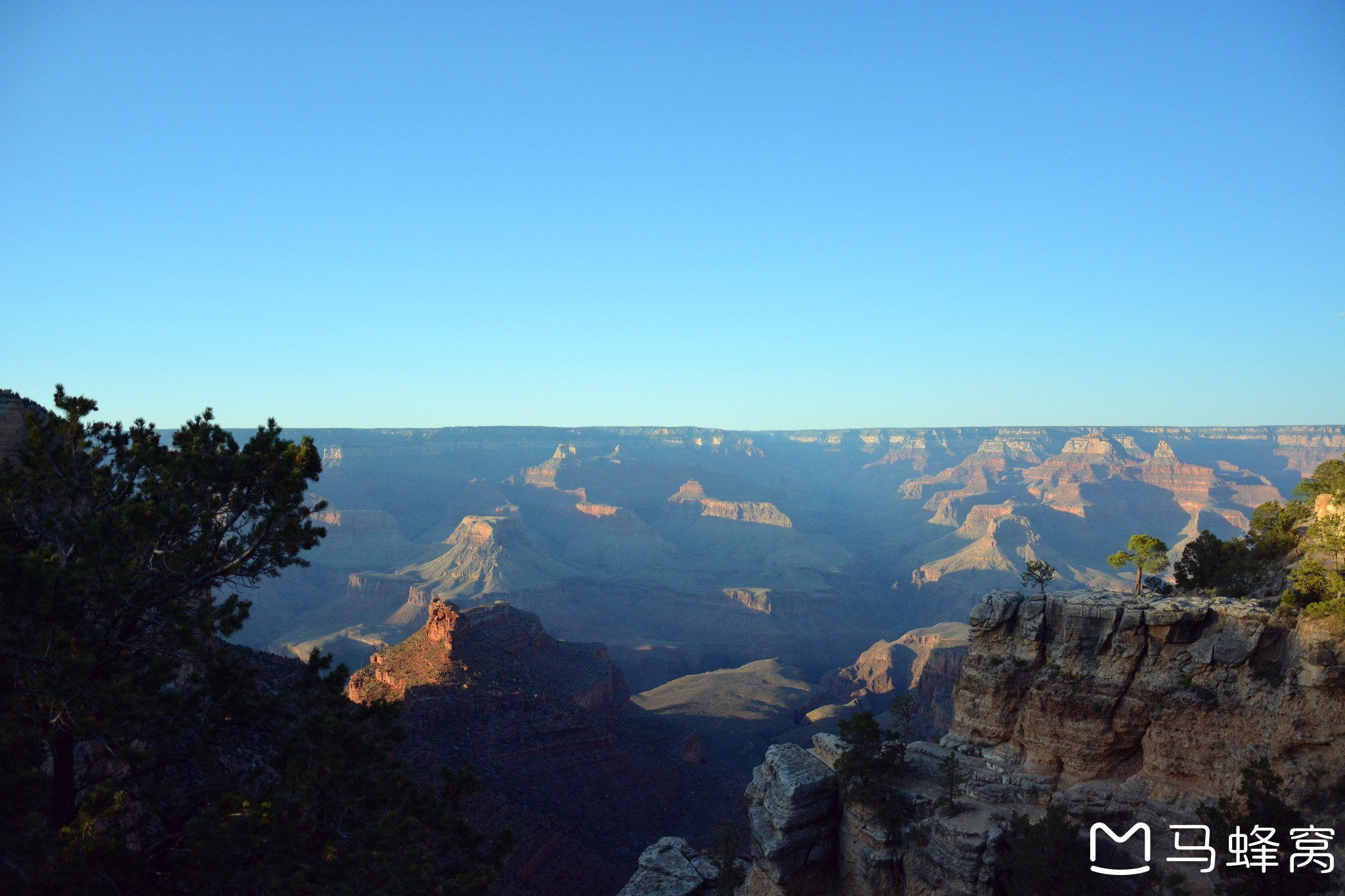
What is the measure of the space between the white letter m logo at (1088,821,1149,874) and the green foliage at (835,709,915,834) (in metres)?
6.76

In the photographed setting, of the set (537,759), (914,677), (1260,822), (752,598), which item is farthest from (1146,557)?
(752,598)

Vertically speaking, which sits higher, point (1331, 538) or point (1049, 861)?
point (1331, 538)

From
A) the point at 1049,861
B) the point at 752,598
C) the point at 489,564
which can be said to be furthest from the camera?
the point at 752,598

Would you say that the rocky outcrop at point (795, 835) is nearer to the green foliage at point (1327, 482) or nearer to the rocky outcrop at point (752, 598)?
the green foliage at point (1327, 482)

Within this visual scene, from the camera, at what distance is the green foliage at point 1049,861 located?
2334cm

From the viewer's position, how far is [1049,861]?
23.5 meters

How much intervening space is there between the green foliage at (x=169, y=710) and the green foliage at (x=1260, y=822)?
20365 mm

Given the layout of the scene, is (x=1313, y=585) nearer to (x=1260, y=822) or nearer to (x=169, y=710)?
(x=1260, y=822)

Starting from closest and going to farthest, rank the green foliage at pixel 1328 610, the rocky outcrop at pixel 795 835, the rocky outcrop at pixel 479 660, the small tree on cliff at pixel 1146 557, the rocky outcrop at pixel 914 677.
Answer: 1. the green foliage at pixel 1328 610
2. the rocky outcrop at pixel 795 835
3. the small tree on cliff at pixel 1146 557
4. the rocky outcrop at pixel 479 660
5. the rocky outcrop at pixel 914 677

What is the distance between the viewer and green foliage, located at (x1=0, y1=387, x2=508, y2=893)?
14.5 metres


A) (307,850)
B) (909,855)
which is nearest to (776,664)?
(909,855)

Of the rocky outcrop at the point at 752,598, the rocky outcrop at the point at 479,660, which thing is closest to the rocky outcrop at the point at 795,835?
the rocky outcrop at the point at 479,660

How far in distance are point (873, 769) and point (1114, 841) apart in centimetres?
858

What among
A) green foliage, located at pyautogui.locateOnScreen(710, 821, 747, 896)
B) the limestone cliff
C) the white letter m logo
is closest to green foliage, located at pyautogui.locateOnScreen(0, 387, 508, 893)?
green foliage, located at pyautogui.locateOnScreen(710, 821, 747, 896)
